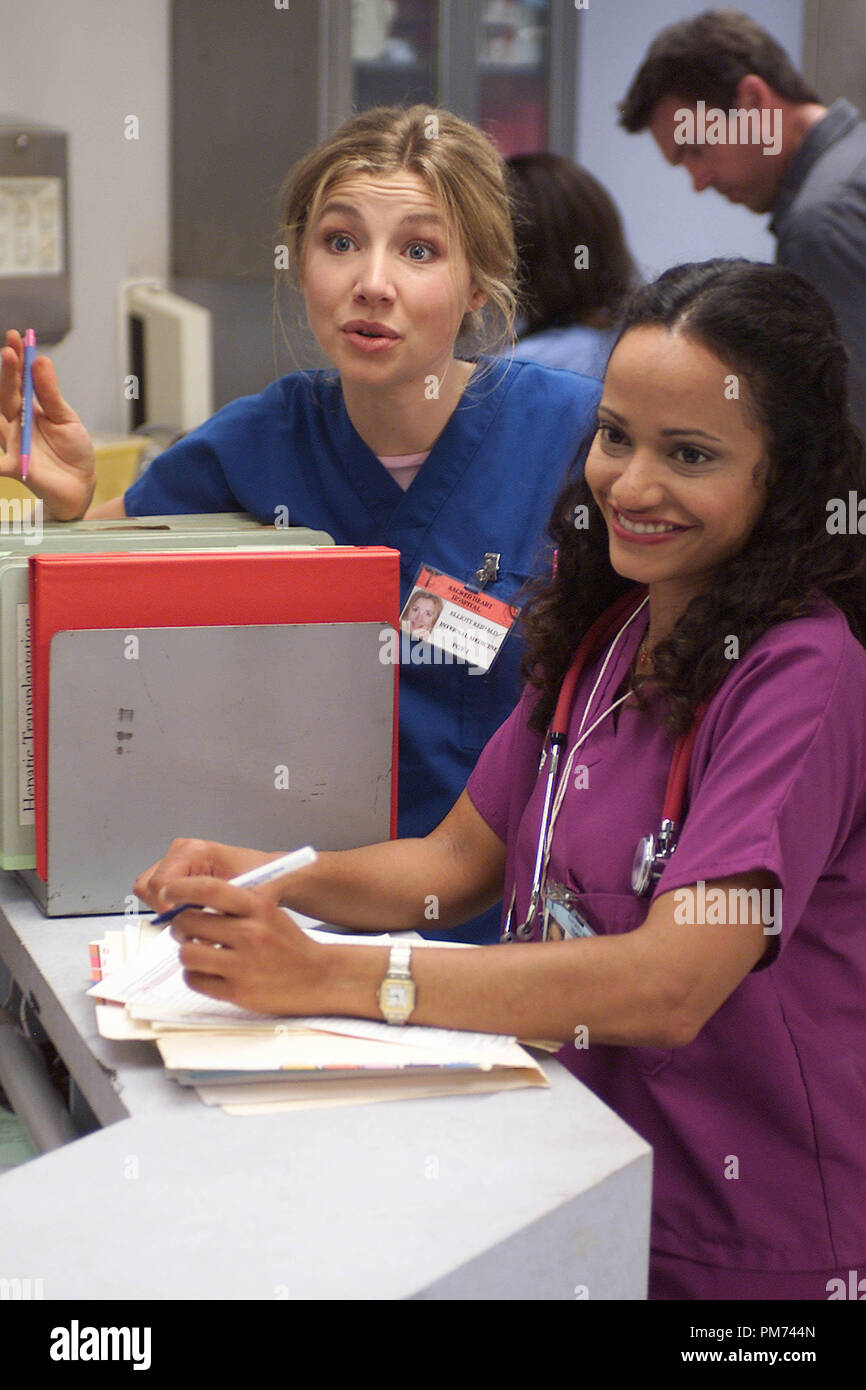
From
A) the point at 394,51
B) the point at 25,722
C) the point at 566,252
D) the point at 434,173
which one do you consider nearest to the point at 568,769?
the point at 25,722

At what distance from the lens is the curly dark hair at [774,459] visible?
1128 mm

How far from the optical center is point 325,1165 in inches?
36.7

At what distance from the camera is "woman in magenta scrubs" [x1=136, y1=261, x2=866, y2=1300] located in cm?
104

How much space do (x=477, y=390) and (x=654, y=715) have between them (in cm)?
65

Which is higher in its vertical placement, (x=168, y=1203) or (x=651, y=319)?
(x=651, y=319)

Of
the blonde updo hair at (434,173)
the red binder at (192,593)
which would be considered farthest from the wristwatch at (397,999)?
the blonde updo hair at (434,173)

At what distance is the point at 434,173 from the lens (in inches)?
63.1

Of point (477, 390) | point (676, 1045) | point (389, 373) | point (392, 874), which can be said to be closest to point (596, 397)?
point (477, 390)

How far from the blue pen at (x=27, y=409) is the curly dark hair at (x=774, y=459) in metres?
0.70

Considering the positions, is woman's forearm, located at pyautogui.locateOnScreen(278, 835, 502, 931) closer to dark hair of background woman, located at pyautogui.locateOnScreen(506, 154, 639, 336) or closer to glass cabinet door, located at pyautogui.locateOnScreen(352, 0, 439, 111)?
dark hair of background woman, located at pyautogui.locateOnScreen(506, 154, 639, 336)

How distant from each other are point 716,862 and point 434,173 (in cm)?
91

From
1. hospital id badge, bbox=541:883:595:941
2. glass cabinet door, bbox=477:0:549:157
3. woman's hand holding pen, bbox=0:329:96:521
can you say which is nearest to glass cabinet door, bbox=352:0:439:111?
glass cabinet door, bbox=477:0:549:157

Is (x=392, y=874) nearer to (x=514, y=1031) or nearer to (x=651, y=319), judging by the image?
(x=514, y=1031)

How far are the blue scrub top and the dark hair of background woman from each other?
112 cm
